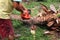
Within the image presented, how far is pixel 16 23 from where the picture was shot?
607cm

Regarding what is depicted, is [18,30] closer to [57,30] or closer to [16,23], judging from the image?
[16,23]

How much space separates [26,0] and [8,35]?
5.02 m

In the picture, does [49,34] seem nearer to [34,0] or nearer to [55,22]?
[55,22]

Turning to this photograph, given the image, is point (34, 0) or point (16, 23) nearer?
point (16, 23)

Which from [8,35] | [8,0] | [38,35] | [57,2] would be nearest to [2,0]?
[8,0]

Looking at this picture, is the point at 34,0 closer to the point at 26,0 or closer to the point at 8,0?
the point at 26,0

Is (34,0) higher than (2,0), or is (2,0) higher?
(2,0)

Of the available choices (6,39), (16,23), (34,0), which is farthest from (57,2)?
(6,39)

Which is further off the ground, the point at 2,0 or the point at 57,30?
the point at 2,0

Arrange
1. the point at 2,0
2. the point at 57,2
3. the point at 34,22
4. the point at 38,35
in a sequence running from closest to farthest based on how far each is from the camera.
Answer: the point at 2,0
the point at 38,35
the point at 34,22
the point at 57,2

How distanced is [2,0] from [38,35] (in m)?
1.41

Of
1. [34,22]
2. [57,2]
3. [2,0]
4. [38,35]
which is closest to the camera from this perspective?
[2,0]

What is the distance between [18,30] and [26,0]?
150 inches

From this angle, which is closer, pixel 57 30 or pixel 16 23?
pixel 57 30
